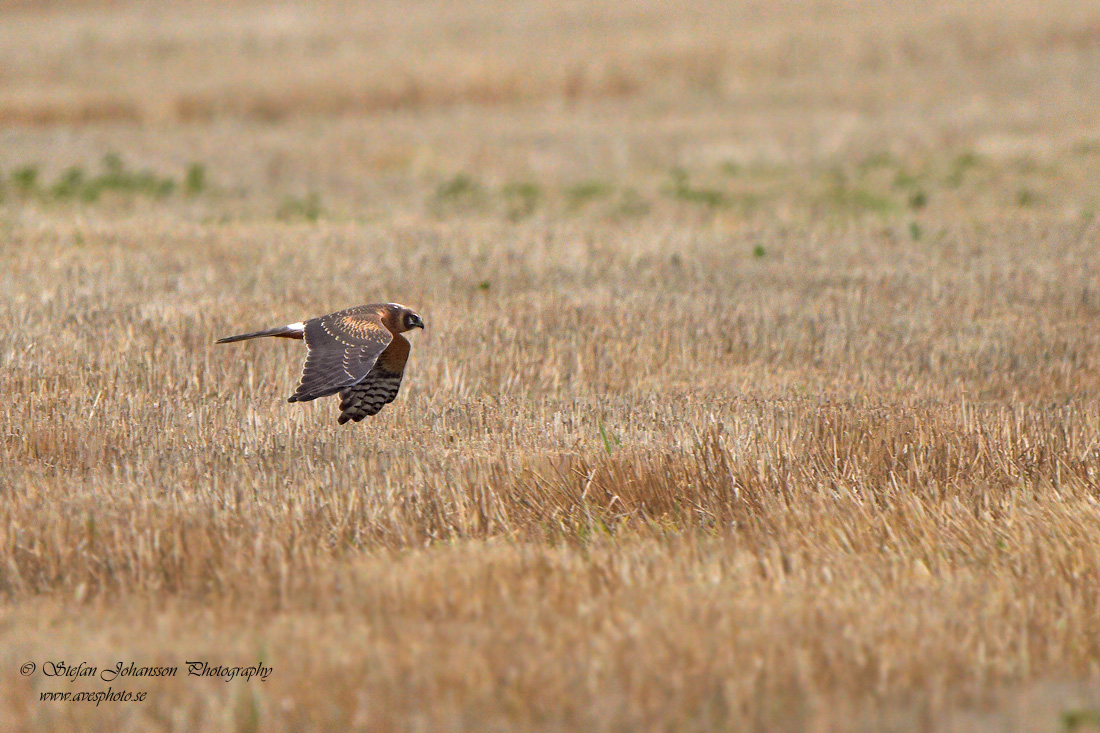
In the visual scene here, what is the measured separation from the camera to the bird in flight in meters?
7.04

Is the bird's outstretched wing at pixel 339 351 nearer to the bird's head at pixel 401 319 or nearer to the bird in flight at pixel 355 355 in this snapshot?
the bird in flight at pixel 355 355

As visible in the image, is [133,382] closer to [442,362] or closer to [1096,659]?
[442,362]

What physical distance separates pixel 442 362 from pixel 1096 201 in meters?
13.1

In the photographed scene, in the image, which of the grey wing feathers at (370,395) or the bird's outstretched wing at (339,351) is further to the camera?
the grey wing feathers at (370,395)

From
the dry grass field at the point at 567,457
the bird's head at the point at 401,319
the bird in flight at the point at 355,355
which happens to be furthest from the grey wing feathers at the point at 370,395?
the bird's head at the point at 401,319

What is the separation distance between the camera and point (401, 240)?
1589cm

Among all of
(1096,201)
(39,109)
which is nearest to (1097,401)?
(1096,201)

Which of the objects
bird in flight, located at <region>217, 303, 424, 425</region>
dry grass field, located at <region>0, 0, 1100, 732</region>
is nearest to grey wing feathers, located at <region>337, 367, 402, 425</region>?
bird in flight, located at <region>217, 303, 424, 425</region>

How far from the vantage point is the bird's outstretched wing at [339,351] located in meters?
6.98

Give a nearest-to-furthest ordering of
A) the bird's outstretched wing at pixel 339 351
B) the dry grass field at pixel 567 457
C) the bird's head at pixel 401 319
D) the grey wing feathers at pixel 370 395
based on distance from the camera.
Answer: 1. the dry grass field at pixel 567 457
2. the bird's outstretched wing at pixel 339 351
3. the grey wing feathers at pixel 370 395
4. the bird's head at pixel 401 319

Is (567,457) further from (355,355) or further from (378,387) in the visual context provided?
(378,387)

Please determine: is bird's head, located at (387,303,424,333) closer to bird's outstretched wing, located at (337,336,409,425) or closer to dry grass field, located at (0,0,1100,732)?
bird's outstretched wing, located at (337,336,409,425)

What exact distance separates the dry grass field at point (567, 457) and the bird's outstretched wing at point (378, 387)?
134mm

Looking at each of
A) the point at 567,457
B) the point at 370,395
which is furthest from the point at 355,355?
the point at 567,457
